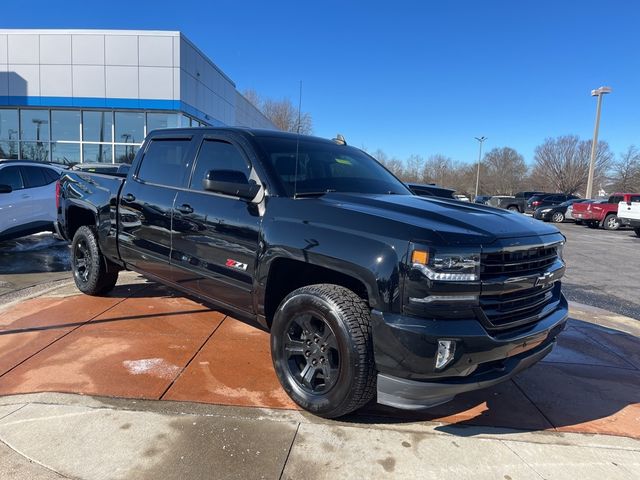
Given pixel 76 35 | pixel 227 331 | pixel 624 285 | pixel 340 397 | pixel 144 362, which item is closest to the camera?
pixel 340 397

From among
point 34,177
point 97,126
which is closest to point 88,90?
point 97,126

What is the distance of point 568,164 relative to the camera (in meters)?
73.4

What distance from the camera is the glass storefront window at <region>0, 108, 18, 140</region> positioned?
2267cm

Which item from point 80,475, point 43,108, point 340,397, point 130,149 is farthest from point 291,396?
point 43,108

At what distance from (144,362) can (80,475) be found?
4.67 feet

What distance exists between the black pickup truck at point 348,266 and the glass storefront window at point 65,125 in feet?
68.2

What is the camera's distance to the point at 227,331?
15.7ft

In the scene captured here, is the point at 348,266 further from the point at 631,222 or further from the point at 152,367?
the point at 631,222

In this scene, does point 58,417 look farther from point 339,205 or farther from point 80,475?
point 339,205

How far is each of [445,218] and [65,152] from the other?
935 inches

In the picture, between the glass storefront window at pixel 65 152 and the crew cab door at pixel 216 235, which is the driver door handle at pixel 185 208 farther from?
the glass storefront window at pixel 65 152

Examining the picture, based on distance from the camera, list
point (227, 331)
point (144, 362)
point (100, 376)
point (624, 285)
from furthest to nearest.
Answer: point (624, 285) → point (227, 331) → point (144, 362) → point (100, 376)

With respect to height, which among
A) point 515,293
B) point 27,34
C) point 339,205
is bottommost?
point 515,293

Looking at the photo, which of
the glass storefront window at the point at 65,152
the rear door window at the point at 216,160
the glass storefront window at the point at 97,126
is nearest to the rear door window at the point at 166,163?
the rear door window at the point at 216,160
